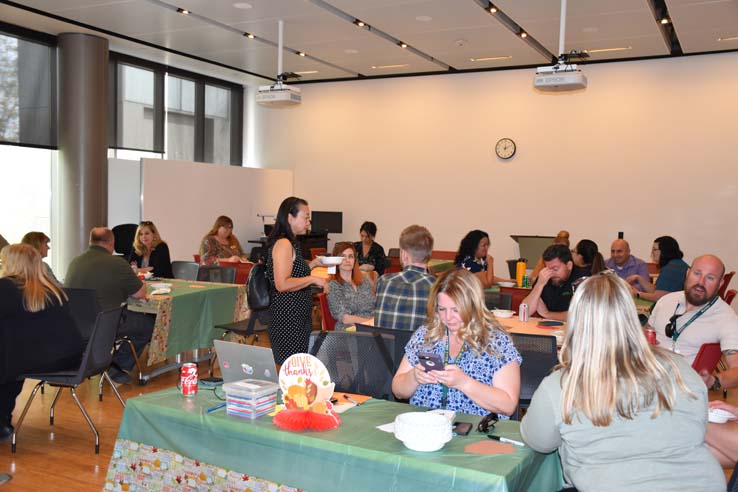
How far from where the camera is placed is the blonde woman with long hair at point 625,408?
2.06 meters

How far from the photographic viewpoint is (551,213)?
11.0 metres

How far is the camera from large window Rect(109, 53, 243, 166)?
10695 mm

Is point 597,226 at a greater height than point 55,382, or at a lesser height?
greater

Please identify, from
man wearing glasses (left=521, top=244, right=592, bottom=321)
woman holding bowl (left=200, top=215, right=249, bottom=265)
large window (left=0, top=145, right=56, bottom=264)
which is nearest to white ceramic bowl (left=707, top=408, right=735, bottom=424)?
man wearing glasses (left=521, top=244, right=592, bottom=321)

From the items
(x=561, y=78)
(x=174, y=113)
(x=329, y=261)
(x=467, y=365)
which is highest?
(x=174, y=113)

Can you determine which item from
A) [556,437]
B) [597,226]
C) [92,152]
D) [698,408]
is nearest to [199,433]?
[556,437]

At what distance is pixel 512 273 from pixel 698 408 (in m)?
7.29

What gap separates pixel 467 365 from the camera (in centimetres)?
290

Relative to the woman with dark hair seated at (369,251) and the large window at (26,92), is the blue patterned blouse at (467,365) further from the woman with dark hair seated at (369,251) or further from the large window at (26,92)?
the large window at (26,92)

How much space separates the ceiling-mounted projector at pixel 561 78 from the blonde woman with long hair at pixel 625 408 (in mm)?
5360

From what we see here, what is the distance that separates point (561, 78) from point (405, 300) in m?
4.01

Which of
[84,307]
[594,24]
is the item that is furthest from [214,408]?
[594,24]

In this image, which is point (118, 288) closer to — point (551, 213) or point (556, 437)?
point (556, 437)

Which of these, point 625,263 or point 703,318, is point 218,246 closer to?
point 625,263
